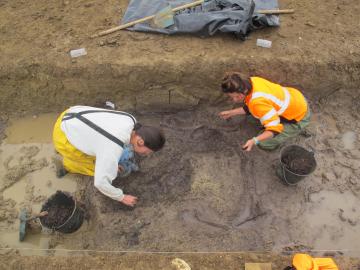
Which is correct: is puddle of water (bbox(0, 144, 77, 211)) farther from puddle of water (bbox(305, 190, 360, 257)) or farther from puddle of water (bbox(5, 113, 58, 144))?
puddle of water (bbox(305, 190, 360, 257))

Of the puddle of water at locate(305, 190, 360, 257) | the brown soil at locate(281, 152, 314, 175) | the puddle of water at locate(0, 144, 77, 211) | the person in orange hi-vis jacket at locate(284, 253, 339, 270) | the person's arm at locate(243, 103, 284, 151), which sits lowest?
the puddle of water at locate(305, 190, 360, 257)

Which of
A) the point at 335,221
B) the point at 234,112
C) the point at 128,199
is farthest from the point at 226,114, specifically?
the point at 335,221

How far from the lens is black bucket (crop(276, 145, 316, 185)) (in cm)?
387

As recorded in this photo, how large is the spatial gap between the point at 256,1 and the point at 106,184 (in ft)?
11.6

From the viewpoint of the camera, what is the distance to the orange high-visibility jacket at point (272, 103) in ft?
11.7

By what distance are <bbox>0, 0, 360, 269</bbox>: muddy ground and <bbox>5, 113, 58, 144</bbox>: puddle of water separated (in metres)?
0.02

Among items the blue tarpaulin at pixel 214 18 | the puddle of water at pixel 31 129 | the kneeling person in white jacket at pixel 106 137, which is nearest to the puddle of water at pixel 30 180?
the puddle of water at pixel 31 129

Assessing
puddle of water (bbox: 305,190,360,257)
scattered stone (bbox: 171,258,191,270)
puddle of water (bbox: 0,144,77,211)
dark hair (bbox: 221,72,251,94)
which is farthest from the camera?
puddle of water (bbox: 0,144,77,211)

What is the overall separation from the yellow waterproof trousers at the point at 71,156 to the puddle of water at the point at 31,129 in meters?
0.88

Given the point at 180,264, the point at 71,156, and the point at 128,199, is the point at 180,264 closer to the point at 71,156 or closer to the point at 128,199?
the point at 128,199

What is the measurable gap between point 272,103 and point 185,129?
143 centimetres

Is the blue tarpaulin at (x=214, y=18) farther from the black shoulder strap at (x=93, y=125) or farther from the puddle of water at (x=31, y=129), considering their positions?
the black shoulder strap at (x=93, y=125)

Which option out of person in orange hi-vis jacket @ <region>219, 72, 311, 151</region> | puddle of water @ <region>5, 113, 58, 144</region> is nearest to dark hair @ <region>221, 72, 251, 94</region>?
person in orange hi-vis jacket @ <region>219, 72, 311, 151</region>

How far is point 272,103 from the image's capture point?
143 inches
